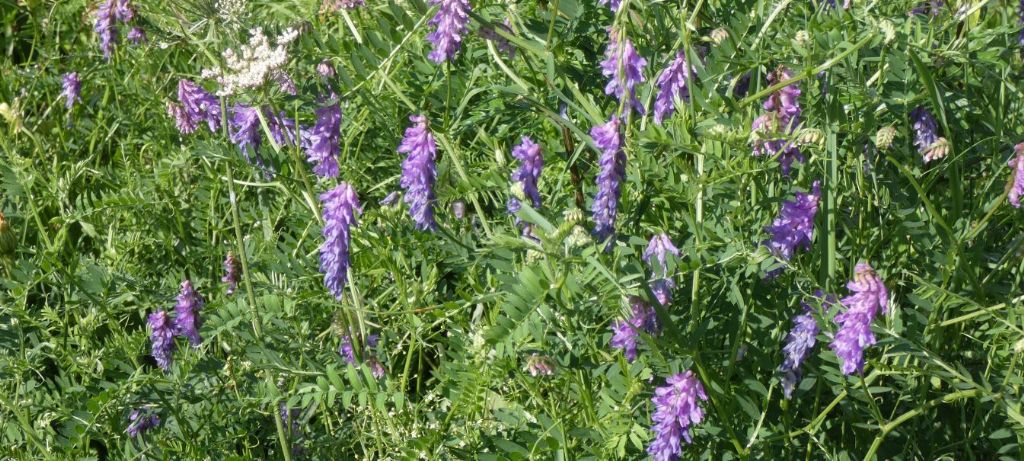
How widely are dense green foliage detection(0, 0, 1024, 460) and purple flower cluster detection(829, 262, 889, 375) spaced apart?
4.9 inches

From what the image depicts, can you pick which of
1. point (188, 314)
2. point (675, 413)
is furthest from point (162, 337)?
point (675, 413)

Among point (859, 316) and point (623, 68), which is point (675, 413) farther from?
point (623, 68)

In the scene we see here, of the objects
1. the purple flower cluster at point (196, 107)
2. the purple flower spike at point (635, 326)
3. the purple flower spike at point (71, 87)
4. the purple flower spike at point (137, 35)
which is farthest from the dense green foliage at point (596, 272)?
the purple flower spike at point (71, 87)

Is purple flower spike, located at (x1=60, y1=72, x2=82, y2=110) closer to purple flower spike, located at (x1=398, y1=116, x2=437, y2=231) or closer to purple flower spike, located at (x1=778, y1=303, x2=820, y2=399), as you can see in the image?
purple flower spike, located at (x1=398, y1=116, x2=437, y2=231)

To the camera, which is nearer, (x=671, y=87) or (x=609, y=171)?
(x=609, y=171)

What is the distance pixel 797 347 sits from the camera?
195 cm

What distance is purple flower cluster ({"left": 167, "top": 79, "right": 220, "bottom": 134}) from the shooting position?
274cm

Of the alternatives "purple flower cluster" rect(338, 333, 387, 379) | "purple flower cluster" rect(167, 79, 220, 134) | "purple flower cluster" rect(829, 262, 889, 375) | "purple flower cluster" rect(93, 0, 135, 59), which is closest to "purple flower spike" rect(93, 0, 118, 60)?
"purple flower cluster" rect(93, 0, 135, 59)

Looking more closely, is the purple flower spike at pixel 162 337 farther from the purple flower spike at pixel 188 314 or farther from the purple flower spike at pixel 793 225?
the purple flower spike at pixel 793 225

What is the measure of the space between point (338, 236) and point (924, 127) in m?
1.08

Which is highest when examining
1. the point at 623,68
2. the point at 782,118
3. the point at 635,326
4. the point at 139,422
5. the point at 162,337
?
the point at 623,68

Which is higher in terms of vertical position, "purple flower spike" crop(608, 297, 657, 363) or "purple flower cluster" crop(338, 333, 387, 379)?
"purple flower spike" crop(608, 297, 657, 363)

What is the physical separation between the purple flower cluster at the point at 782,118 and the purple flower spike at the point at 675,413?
400 millimetres

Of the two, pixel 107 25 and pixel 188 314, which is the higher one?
pixel 107 25
